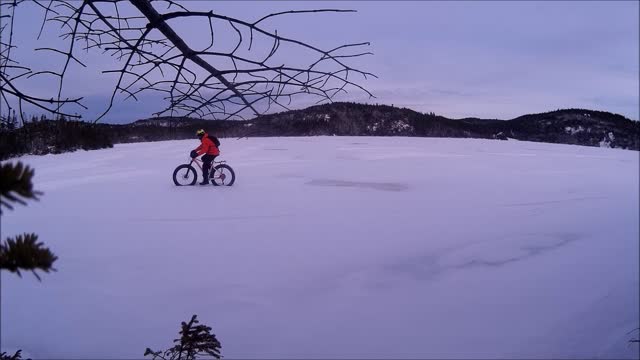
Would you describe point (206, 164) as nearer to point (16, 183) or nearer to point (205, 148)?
point (205, 148)

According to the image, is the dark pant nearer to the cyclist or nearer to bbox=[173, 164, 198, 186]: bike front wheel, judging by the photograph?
the cyclist

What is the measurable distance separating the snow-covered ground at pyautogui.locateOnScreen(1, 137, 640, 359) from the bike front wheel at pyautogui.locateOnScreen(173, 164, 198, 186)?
64mm

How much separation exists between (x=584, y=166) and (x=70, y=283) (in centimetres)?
452

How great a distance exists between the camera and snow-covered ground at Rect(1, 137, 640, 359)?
187 cm

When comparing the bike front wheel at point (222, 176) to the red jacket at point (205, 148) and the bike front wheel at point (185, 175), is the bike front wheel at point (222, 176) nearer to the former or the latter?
the bike front wheel at point (185, 175)

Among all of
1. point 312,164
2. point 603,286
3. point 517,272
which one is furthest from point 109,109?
point 312,164

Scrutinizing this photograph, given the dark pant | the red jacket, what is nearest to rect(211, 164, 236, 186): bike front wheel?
the dark pant

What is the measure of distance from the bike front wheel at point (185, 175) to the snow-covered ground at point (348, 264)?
0.06 meters

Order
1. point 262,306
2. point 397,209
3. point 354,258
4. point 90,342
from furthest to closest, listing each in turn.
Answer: point 397,209
point 354,258
point 262,306
point 90,342

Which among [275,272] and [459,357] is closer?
[459,357]

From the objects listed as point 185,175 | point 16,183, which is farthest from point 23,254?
point 185,175

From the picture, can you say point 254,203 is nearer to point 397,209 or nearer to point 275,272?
point 397,209

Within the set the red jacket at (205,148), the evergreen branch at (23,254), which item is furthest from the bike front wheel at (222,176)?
the evergreen branch at (23,254)

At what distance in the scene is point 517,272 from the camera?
2.42 m
